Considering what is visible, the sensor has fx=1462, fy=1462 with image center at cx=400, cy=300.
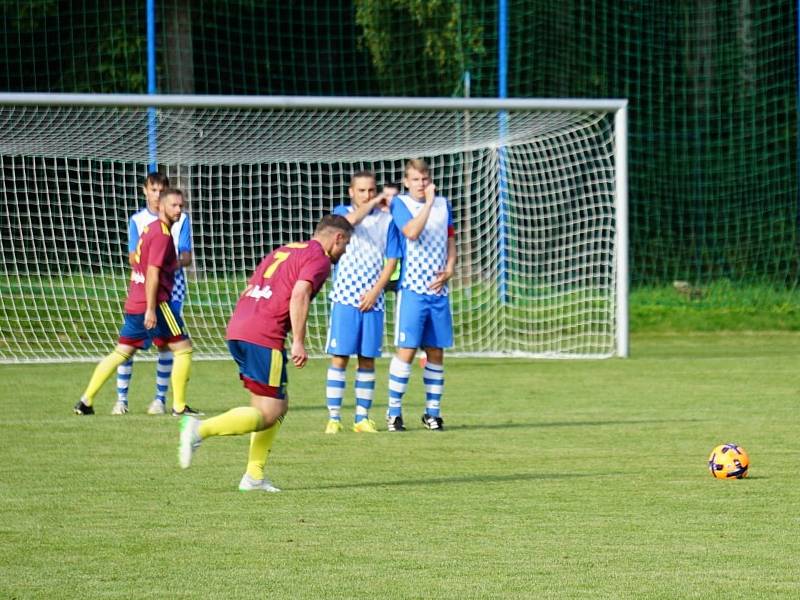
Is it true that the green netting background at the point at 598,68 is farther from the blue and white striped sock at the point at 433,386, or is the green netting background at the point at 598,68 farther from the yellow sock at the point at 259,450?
the yellow sock at the point at 259,450

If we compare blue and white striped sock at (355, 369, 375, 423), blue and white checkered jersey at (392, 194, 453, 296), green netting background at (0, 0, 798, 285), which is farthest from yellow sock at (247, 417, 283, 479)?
green netting background at (0, 0, 798, 285)

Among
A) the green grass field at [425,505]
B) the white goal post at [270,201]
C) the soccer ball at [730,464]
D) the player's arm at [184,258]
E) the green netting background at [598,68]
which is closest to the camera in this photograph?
the green grass field at [425,505]

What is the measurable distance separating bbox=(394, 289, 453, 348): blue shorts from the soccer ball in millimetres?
2826

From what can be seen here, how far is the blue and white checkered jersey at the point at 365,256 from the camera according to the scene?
10453 mm

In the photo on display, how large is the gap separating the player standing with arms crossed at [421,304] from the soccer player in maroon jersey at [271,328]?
282 cm

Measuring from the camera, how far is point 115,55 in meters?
21.2

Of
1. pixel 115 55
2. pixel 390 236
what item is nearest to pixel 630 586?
pixel 390 236

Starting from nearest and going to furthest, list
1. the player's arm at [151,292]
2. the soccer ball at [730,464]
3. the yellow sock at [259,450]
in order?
the yellow sock at [259,450], the soccer ball at [730,464], the player's arm at [151,292]

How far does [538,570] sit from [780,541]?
1208 mm

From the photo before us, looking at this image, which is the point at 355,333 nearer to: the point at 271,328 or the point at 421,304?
the point at 421,304

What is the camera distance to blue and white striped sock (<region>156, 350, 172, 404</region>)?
11664mm

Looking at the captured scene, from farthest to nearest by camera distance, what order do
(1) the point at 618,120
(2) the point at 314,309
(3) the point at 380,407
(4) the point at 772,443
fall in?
(2) the point at 314,309 < (1) the point at 618,120 < (3) the point at 380,407 < (4) the point at 772,443

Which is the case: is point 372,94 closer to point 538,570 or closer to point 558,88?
point 558,88

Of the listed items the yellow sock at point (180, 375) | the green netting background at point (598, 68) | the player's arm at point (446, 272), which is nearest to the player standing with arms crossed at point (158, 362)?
the yellow sock at point (180, 375)
